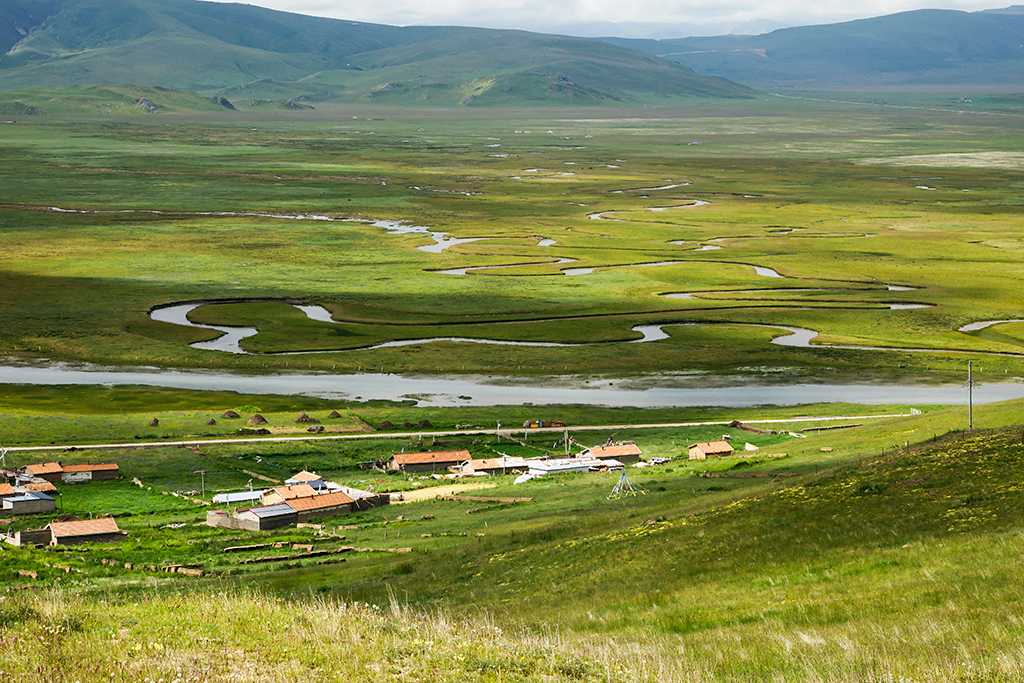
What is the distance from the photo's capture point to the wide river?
80250 millimetres

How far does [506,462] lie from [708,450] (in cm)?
1161

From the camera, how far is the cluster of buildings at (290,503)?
5178 cm

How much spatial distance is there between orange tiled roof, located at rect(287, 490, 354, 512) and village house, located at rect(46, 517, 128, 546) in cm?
849

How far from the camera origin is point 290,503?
53969 mm

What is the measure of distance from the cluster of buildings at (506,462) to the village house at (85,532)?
62.4 ft

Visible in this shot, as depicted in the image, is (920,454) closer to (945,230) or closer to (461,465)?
(461,465)

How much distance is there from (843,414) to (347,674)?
6244 centimetres

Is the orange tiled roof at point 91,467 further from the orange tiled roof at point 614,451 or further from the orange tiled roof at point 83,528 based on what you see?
the orange tiled roof at point 614,451

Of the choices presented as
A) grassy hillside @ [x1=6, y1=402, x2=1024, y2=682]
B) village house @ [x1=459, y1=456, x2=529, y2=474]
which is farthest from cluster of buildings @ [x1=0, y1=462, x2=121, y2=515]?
village house @ [x1=459, y1=456, x2=529, y2=474]

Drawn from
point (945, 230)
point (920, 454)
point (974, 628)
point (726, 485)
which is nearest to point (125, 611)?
point (974, 628)

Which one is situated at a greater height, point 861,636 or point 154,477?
point 861,636

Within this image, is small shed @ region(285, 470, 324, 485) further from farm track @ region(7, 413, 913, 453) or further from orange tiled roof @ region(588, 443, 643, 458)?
orange tiled roof @ region(588, 443, 643, 458)

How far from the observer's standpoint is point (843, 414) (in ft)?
241

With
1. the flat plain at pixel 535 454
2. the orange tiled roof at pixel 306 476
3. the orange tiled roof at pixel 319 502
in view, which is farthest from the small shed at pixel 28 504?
the orange tiled roof at pixel 306 476
